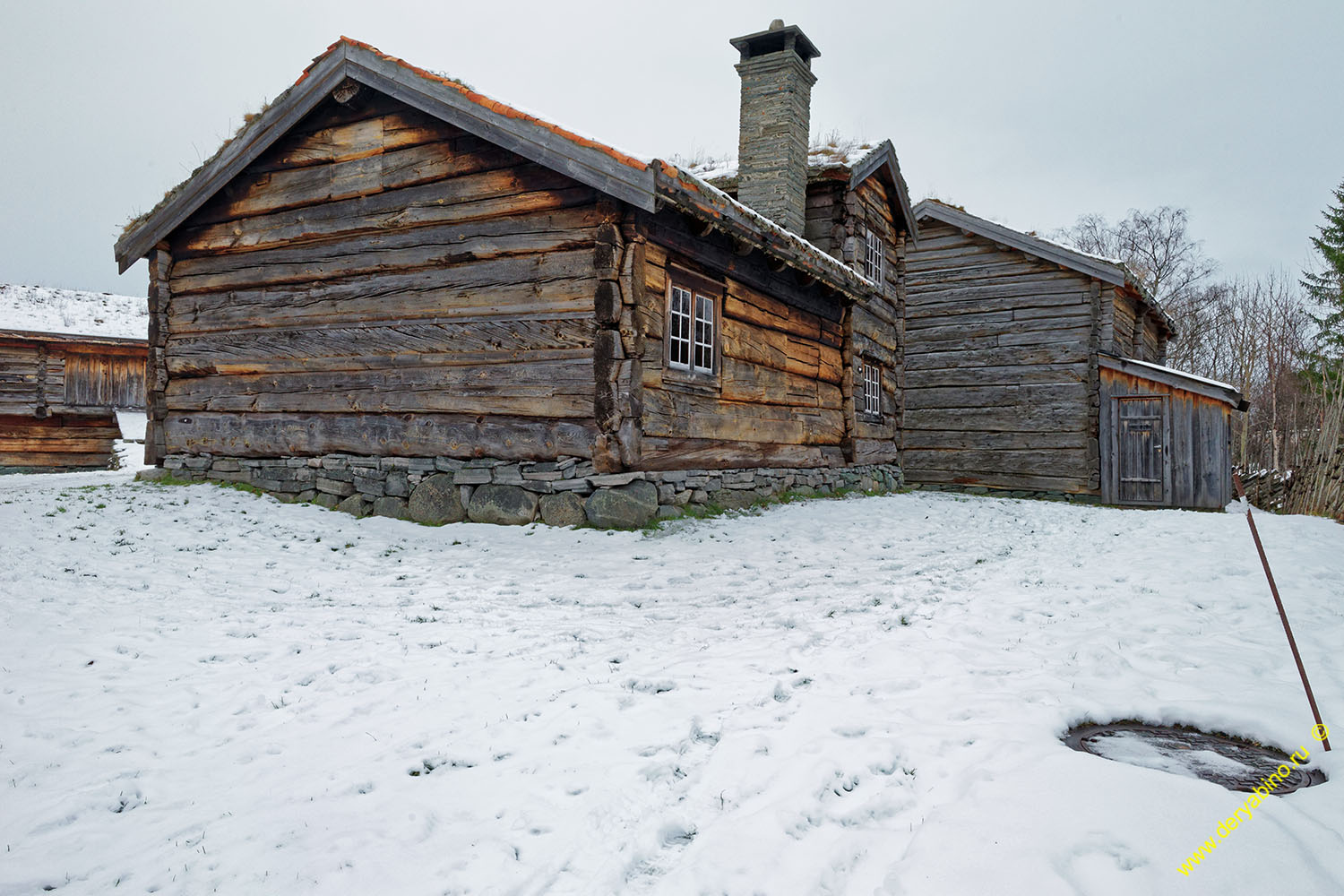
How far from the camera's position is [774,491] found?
10.6m

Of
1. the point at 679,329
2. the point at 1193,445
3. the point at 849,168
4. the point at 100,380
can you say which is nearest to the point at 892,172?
the point at 849,168

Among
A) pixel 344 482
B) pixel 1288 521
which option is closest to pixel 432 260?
pixel 344 482

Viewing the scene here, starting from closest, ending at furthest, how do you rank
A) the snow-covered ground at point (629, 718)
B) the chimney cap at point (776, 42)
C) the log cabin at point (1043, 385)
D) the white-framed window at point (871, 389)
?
the snow-covered ground at point (629, 718) → the chimney cap at point (776, 42) → the white-framed window at point (871, 389) → the log cabin at point (1043, 385)

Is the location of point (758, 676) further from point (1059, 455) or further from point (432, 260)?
point (1059, 455)

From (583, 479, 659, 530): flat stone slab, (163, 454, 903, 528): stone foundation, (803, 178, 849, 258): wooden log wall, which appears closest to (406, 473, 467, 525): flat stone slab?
(163, 454, 903, 528): stone foundation

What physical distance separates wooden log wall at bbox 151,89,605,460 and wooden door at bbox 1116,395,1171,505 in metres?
11.3

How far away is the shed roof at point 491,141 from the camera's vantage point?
292 inches

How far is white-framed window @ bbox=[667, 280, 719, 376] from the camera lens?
343 inches

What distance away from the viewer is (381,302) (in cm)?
952

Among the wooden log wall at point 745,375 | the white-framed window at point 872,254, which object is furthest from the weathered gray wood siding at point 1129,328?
the wooden log wall at point 745,375

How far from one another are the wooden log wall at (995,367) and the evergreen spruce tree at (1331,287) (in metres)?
12.1

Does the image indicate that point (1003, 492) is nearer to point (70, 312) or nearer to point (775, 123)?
point (775, 123)

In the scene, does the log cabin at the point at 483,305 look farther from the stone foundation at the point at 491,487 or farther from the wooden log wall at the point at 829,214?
the wooden log wall at the point at 829,214

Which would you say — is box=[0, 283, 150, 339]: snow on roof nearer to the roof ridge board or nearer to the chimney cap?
the chimney cap
